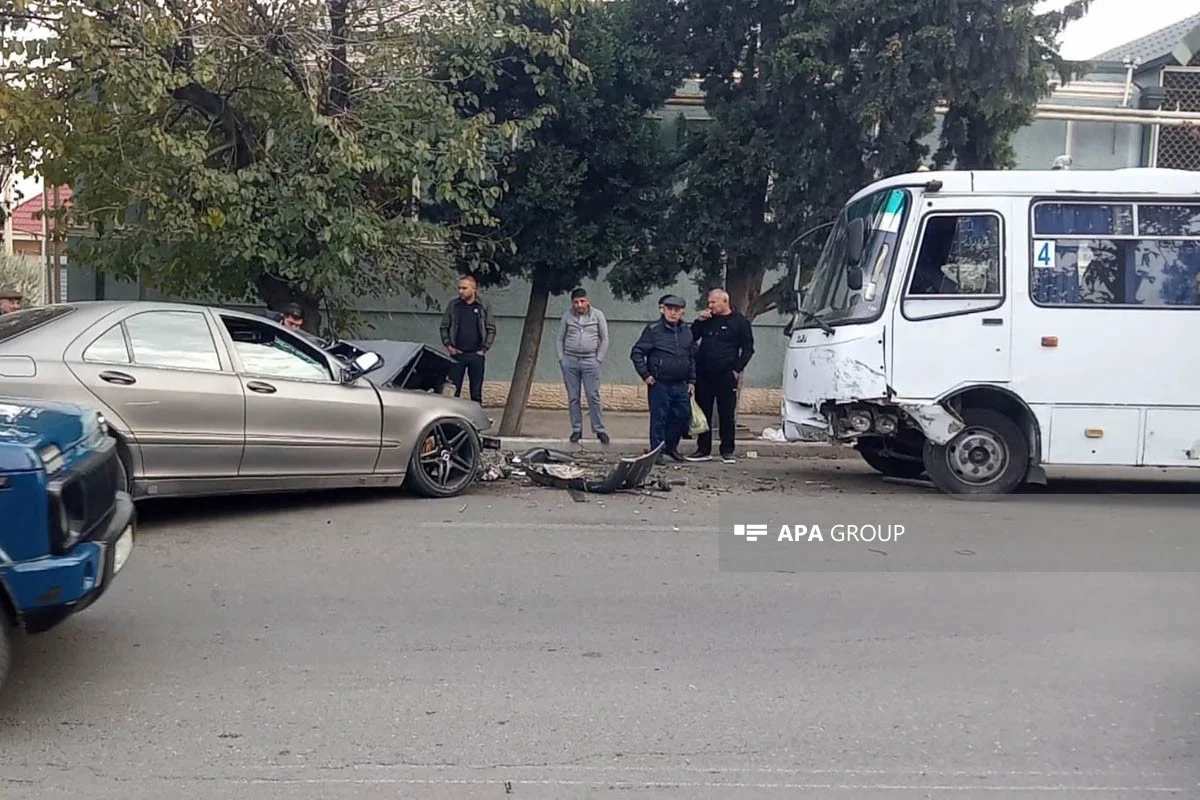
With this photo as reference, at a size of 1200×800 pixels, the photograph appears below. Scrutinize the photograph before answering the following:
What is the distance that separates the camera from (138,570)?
20.7 ft

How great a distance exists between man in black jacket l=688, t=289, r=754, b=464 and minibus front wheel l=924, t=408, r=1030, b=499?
2421 millimetres

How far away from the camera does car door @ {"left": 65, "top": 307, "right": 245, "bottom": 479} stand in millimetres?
6879

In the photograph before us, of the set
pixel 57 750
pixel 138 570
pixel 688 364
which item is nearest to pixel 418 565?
pixel 138 570

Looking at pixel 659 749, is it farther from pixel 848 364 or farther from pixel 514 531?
pixel 848 364

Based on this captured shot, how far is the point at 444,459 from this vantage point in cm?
864

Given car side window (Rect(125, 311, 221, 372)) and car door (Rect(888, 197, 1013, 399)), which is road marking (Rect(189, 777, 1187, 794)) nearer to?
car side window (Rect(125, 311, 221, 372))

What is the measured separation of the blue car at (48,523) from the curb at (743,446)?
275 inches

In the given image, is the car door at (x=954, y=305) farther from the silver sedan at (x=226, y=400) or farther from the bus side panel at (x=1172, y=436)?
the silver sedan at (x=226, y=400)

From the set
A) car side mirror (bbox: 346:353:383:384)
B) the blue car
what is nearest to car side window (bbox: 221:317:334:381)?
car side mirror (bbox: 346:353:383:384)

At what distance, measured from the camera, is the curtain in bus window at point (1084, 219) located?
30.1 ft

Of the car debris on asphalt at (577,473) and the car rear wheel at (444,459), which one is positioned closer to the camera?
the car rear wheel at (444,459)

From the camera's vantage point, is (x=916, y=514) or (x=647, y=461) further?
(x=647, y=461)

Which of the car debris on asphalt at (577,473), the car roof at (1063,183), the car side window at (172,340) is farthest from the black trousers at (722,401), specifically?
the car side window at (172,340)

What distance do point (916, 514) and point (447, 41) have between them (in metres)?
6.15
